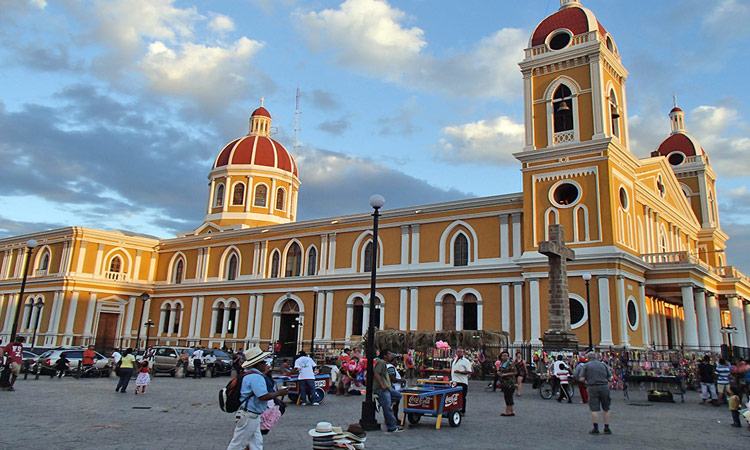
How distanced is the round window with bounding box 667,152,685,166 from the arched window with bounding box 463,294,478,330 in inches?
911

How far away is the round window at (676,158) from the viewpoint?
140ft

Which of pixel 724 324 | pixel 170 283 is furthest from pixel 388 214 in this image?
pixel 724 324

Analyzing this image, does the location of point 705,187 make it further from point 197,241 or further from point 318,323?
point 197,241

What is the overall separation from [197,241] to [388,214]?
16.7 meters

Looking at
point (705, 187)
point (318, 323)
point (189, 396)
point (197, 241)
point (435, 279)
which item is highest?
point (705, 187)

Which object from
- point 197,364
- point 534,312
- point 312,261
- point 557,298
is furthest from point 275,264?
point 557,298

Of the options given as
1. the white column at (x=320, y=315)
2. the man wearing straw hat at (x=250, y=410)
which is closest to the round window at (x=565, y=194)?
the white column at (x=320, y=315)

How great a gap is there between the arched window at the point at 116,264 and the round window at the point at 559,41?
33660 mm

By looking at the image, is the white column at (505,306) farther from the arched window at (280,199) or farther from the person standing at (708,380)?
the arched window at (280,199)

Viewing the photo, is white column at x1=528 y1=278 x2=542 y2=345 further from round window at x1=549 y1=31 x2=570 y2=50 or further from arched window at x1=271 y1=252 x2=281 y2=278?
arched window at x1=271 y1=252 x2=281 y2=278

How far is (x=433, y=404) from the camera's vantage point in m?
10.7

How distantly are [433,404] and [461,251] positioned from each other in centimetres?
2046

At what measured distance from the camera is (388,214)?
33500 mm

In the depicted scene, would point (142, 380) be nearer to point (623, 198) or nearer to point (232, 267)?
point (623, 198)
